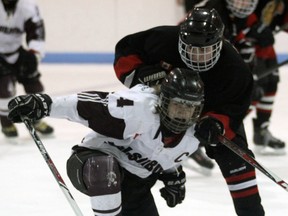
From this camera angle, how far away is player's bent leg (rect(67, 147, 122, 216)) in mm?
2340

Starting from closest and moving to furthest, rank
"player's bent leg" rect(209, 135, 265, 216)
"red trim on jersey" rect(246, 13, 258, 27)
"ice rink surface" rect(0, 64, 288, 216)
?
"player's bent leg" rect(209, 135, 265, 216) → "ice rink surface" rect(0, 64, 288, 216) → "red trim on jersey" rect(246, 13, 258, 27)

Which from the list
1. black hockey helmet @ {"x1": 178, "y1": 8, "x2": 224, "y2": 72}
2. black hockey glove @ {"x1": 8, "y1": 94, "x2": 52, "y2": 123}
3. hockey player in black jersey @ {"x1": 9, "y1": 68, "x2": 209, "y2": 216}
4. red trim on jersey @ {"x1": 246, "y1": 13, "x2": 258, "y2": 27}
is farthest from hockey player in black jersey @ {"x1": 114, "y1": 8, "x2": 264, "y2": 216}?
red trim on jersey @ {"x1": 246, "y1": 13, "x2": 258, "y2": 27}

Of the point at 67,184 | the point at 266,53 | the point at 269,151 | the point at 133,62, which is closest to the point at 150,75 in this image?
the point at 133,62

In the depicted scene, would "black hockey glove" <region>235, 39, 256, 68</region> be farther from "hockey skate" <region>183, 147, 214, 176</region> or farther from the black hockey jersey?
the black hockey jersey

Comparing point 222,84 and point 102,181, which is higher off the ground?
point 222,84

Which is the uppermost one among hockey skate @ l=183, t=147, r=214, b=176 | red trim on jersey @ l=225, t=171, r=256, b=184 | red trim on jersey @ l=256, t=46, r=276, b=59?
red trim on jersey @ l=225, t=171, r=256, b=184

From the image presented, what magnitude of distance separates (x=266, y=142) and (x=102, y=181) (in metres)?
2.33

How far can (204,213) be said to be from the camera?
3348 millimetres

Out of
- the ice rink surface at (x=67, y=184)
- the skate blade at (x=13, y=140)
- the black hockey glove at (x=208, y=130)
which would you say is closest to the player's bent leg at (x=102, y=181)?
the black hockey glove at (x=208, y=130)

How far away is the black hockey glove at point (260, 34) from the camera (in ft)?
13.9

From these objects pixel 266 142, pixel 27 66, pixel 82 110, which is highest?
pixel 82 110

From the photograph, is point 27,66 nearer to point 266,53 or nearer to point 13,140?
point 13,140

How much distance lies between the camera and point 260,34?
13.9 ft

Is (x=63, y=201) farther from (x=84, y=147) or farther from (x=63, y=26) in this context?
(x=63, y=26)
